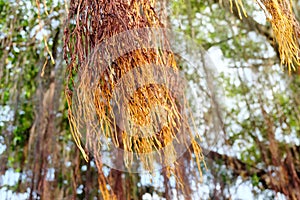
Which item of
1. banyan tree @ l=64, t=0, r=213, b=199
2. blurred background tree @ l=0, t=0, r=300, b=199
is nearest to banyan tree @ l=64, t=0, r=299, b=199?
banyan tree @ l=64, t=0, r=213, b=199

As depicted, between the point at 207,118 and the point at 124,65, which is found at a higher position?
the point at 207,118

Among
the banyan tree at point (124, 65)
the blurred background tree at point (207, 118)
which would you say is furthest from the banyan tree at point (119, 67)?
the blurred background tree at point (207, 118)

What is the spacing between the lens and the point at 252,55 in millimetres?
2893

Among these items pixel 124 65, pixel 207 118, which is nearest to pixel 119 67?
pixel 124 65

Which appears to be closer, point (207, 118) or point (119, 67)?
point (119, 67)

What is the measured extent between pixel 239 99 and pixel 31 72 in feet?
4.78

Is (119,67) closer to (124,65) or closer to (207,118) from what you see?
(124,65)

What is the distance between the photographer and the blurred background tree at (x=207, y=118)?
7.26ft

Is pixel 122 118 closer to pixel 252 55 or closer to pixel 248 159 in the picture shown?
pixel 252 55

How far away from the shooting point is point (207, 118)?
2678 mm

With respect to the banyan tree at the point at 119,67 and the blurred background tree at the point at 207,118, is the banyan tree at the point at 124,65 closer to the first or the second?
the banyan tree at the point at 119,67

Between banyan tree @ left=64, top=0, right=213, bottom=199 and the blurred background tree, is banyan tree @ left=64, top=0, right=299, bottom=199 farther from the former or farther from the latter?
the blurred background tree

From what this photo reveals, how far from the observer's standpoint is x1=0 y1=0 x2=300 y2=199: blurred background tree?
221 cm

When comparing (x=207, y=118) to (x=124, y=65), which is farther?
(x=207, y=118)
